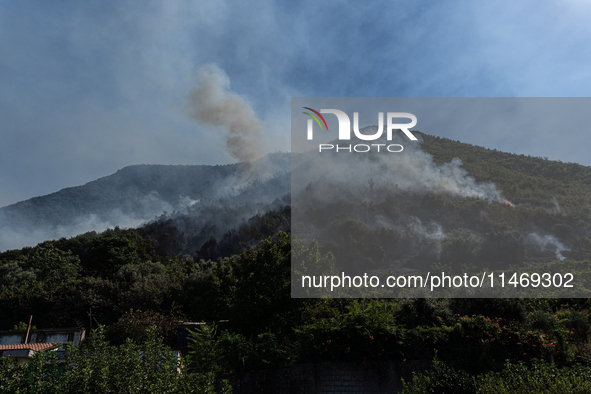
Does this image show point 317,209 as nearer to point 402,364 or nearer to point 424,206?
point 424,206

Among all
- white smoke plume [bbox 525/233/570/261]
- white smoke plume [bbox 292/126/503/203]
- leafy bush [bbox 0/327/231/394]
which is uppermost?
white smoke plume [bbox 292/126/503/203]

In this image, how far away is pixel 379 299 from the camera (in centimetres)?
1503

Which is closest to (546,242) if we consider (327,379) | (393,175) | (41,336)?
(393,175)

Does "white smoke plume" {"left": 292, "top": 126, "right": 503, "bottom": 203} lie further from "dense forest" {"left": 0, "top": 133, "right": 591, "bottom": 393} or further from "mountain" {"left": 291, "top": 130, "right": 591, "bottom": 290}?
"dense forest" {"left": 0, "top": 133, "right": 591, "bottom": 393}

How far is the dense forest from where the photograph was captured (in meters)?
9.23

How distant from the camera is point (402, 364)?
9.33m

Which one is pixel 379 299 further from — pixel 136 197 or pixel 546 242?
pixel 136 197

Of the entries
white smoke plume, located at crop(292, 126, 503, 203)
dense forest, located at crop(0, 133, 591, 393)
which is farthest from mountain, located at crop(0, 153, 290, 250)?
dense forest, located at crop(0, 133, 591, 393)

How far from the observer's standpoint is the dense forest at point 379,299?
9227mm

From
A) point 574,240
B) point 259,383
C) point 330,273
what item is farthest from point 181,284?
point 574,240

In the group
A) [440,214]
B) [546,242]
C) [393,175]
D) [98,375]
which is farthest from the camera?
[393,175]

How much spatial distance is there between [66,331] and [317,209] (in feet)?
86.5

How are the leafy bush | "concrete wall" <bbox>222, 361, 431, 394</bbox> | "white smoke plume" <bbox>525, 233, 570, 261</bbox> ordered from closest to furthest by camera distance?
the leafy bush < "concrete wall" <bbox>222, 361, 431, 394</bbox> < "white smoke plume" <bbox>525, 233, 570, 261</bbox>

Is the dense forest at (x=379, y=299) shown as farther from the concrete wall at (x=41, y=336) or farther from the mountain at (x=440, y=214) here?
the concrete wall at (x=41, y=336)
